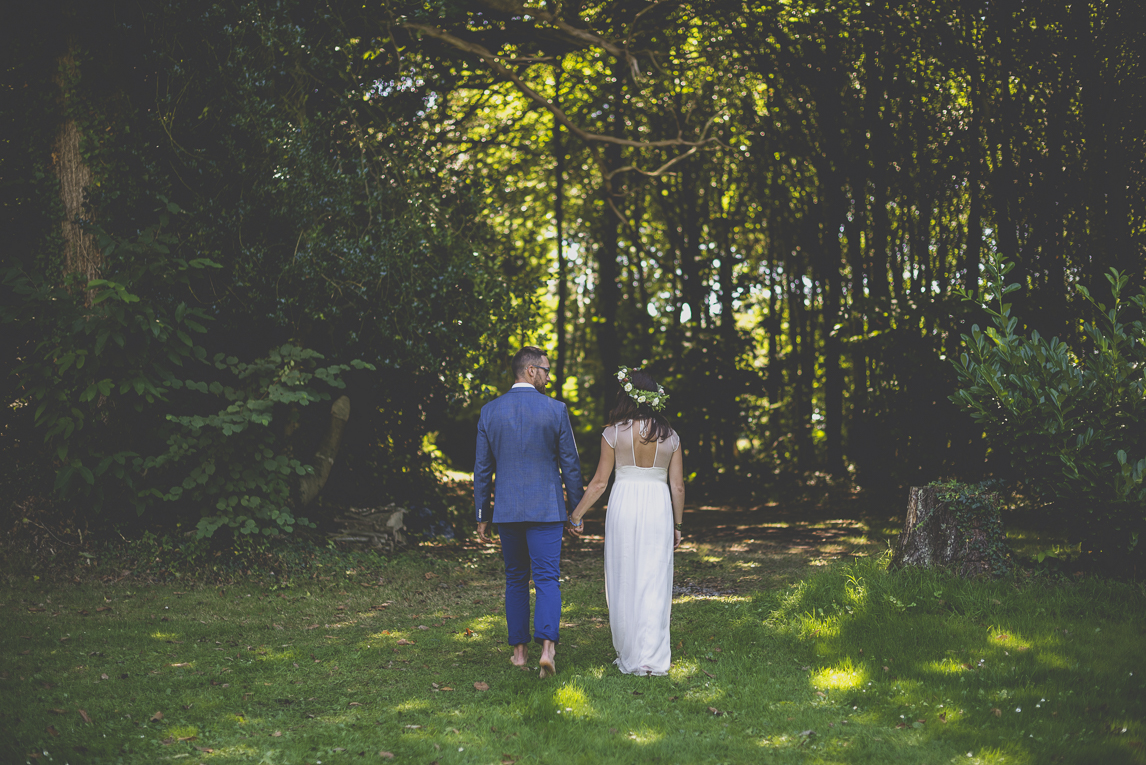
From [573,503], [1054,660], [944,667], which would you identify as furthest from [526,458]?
[1054,660]

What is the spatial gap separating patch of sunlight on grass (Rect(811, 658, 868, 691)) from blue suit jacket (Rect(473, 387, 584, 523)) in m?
1.83

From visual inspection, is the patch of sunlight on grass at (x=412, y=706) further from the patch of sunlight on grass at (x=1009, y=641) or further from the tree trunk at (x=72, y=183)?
the tree trunk at (x=72, y=183)

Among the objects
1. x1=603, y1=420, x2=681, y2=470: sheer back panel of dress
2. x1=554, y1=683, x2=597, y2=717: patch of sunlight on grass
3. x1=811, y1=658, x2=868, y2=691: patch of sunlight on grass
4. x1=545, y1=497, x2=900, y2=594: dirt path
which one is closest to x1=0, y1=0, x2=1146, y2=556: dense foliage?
x1=545, y1=497, x2=900, y2=594: dirt path

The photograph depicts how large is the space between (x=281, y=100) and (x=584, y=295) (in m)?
13.4

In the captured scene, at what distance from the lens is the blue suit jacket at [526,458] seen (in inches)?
204

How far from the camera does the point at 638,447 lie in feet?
17.4

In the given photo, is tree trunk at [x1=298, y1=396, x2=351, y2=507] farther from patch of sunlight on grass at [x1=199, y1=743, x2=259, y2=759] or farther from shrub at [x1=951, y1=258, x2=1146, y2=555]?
shrub at [x1=951, y1=258, x2=1146, y2=555]

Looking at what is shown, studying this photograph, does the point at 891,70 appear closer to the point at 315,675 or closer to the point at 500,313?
the point at 500,313

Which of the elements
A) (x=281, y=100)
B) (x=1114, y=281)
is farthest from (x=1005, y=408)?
(x=281, y=100)

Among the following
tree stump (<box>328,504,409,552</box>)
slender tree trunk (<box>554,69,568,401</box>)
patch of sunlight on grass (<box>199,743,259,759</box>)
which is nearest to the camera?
patch of sunlight on grass (<box>199,743,259,759</box>)

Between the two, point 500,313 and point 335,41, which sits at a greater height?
point 335,41

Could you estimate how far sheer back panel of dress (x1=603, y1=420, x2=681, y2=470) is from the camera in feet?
17.4

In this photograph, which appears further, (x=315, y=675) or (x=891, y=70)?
(x=891, y=70)

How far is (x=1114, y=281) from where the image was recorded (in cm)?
597
